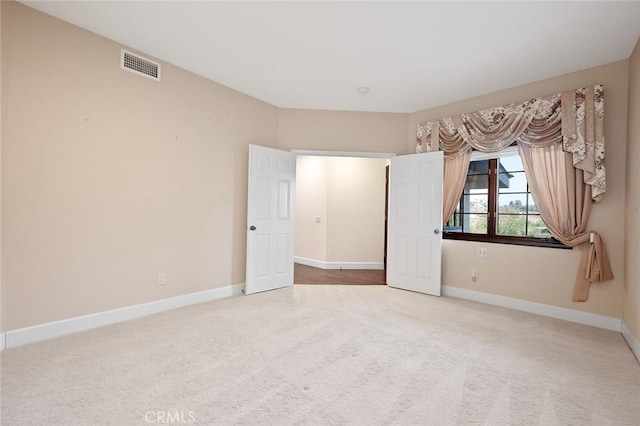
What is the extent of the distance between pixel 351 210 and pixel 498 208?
9.53 ft

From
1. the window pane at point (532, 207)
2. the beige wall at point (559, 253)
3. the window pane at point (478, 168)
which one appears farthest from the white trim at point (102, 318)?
the window pane at point (532, 207)

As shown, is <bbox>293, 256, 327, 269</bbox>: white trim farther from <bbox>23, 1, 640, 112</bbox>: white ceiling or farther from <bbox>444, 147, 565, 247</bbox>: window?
<bbox>23, 1, 640, 112</bbox>: white ceiling

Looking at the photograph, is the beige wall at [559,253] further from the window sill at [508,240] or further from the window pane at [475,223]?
the window pane at [475,223]

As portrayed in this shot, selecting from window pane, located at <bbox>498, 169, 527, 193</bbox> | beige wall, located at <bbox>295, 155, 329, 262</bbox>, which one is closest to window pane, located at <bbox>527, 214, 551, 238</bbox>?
window pane, located at <bbox>498, 169, 527, 193</bbox>

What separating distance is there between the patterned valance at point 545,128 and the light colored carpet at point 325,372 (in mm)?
1833

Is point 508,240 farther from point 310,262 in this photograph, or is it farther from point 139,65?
point 139,65

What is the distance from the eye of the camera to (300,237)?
6.93 metres

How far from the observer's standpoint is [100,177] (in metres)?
2.96

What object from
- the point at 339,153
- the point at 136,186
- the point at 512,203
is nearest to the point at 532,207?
the point at 512,203

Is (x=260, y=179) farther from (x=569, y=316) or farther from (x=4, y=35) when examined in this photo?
(x=569, y=316)

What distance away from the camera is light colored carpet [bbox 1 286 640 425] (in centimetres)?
175

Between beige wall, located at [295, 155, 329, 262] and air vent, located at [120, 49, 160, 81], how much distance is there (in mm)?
3598

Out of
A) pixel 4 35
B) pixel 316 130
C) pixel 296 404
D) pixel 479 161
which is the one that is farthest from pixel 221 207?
A: pixel 479 161

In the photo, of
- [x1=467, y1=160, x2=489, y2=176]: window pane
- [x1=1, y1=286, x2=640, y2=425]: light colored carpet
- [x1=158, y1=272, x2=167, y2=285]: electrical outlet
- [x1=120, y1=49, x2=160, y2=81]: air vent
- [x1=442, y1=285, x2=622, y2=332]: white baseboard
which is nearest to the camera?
[x1=1, y1=286, x2=640, y2=425]: light colored carpet
